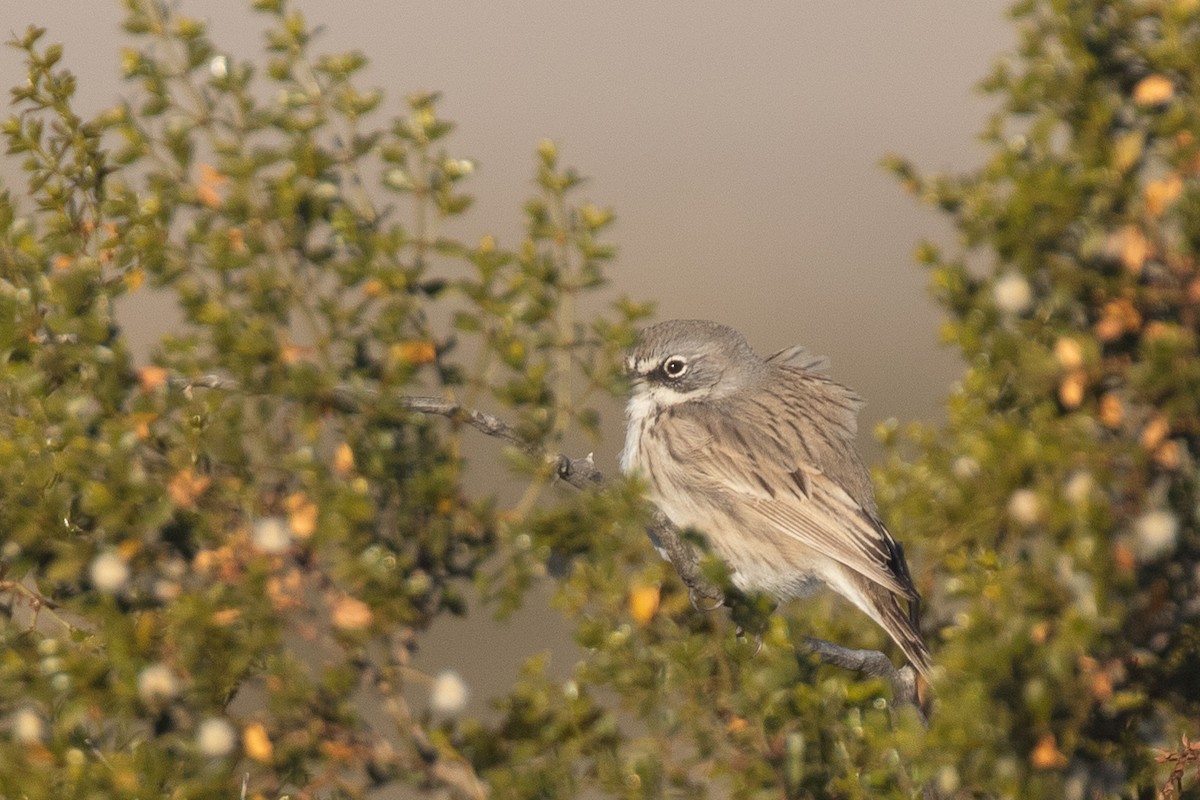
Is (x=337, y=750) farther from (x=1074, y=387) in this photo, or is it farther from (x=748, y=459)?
(x=748, y=459)

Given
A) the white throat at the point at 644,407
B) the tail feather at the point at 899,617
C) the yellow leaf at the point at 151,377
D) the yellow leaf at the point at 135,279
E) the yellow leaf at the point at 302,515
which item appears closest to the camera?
the yellow leaf at the point at 302,515

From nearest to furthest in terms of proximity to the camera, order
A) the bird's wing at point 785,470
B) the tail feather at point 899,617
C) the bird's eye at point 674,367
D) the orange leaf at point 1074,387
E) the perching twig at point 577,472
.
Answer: the orange leaf at point 1074,387 < the perching twig at point 577,472 < the tail feather at point 899,617 < the bird's wing at point 785,470 < the bird's eye at point 674,367

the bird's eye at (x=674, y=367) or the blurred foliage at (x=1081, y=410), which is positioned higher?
the blurred foliage at (x=1081, y=410)

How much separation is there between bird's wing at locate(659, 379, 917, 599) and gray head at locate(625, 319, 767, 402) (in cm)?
17

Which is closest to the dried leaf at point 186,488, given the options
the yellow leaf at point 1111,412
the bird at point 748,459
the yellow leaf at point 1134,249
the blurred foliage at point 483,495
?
the blurred foliage at point 483,495

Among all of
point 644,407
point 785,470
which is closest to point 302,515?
point 644,407

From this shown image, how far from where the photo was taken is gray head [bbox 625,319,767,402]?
8.45 m

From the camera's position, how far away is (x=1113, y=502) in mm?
3537

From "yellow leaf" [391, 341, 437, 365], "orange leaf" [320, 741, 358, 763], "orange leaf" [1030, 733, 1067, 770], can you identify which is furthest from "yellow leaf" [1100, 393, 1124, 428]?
"orange leaf" [320, 741, 358, 763]

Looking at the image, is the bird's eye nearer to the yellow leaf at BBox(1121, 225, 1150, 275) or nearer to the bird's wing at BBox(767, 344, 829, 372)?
the bird's wing at BBox(767, 344, 829, 372)

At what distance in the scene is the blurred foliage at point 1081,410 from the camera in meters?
3.47

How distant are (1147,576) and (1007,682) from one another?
523 millimetres

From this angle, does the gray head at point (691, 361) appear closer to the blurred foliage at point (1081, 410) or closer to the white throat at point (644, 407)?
the white throat at point (644, 407)

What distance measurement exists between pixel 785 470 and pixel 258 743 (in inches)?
219
